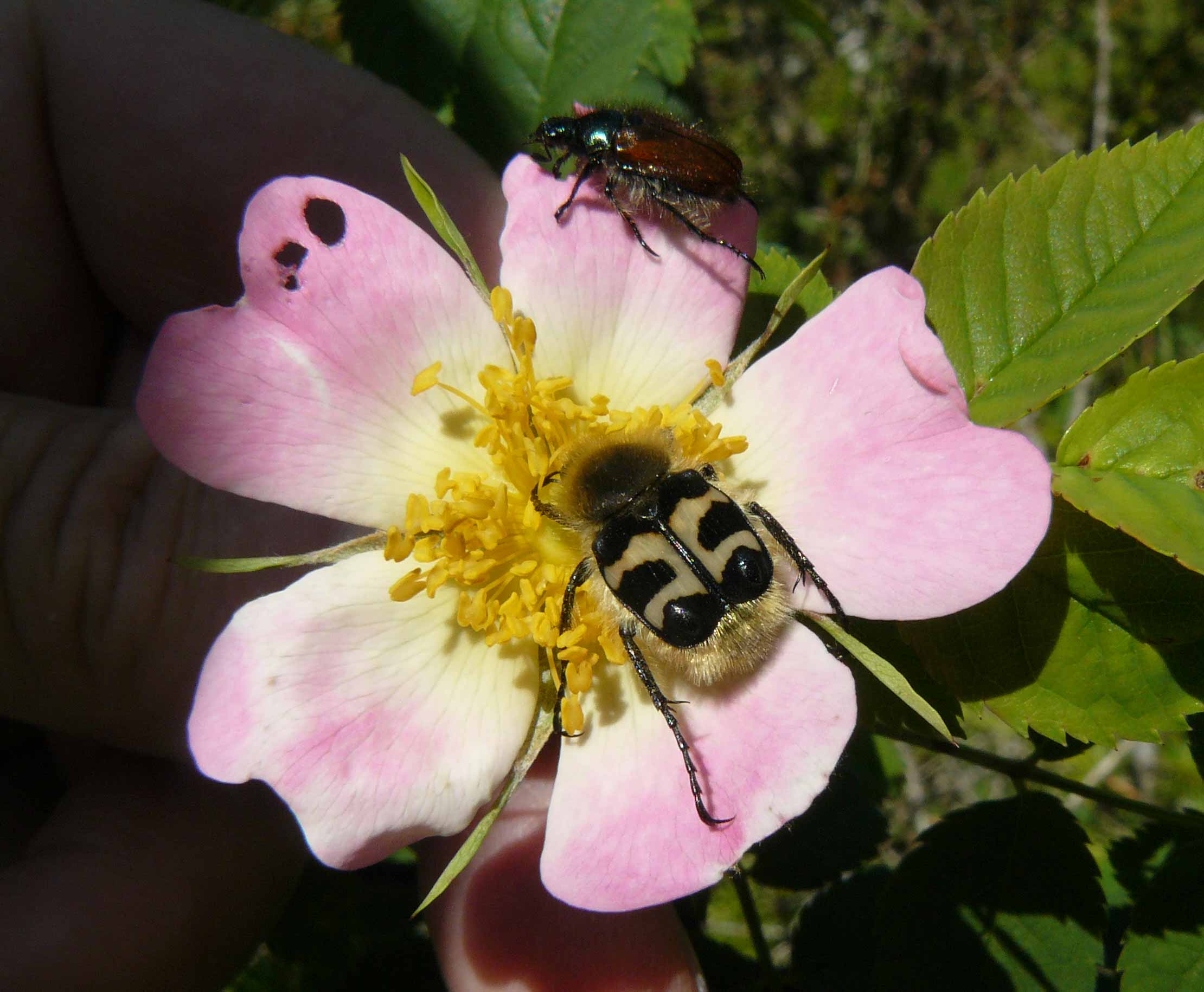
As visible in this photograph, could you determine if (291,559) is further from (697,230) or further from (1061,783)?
(1061,783)

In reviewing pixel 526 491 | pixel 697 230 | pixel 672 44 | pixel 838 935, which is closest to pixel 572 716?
pixel 526 491

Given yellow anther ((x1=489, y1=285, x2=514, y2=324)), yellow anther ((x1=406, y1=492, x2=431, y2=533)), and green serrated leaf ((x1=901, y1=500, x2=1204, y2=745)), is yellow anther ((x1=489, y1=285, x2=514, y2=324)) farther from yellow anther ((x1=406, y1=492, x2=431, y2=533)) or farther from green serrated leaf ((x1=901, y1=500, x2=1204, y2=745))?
green serrated leaf ((x1=901, y1=500, x2=1204, y2=745))

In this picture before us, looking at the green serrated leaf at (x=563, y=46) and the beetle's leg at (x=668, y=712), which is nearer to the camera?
the beetle's leg at (x=668, y=712)

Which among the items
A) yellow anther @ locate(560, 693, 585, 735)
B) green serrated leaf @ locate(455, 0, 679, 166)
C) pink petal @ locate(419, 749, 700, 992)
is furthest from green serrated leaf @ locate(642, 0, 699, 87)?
pink petal @ locate(419, 749, 700, 992)

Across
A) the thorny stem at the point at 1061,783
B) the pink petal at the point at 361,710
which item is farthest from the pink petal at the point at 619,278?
the thorny stem at the point at 1061,783

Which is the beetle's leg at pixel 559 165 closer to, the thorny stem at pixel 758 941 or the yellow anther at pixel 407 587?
the yellow anther at pixel 407 587

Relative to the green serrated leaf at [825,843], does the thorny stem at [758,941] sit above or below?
below

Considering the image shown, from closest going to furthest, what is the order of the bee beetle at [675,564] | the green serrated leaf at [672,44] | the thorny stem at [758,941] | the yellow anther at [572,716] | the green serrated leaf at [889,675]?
1. the green serrated leaf at [889,675]
2. the bee beetle at [675,564]
3. the yellow anther at [572,716]
4. the thorny stem at [758,941]
5. the green serrated leaf at [672,44]
